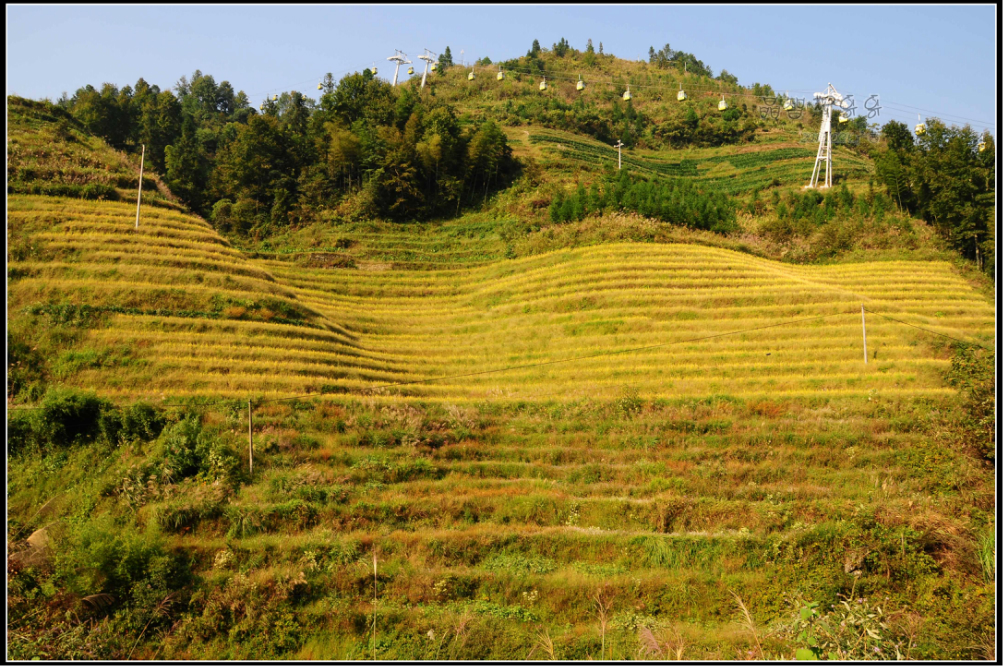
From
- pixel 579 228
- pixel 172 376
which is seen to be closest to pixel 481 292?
pixel 579 228

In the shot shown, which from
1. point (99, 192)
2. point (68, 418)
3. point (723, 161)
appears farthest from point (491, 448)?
point (723, 161)

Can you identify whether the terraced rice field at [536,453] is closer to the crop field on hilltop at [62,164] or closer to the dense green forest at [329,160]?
the crop field on hilltop at [62,164]

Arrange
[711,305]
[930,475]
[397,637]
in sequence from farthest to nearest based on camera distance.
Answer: [711,305], [930,475], [397,637]

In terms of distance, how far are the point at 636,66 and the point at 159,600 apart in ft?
386

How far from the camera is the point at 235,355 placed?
20.4 m

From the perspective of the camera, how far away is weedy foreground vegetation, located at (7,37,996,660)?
11758mm

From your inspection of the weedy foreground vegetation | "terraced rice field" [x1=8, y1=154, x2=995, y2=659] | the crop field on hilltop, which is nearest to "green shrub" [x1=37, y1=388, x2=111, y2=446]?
the weedy foreground vegetation

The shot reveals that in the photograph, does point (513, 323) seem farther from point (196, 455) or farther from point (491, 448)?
point (196, 455)

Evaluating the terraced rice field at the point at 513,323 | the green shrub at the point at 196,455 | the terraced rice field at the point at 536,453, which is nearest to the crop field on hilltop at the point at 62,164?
the terraced rice field at the point at 513,323

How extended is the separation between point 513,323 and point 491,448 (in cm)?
1129

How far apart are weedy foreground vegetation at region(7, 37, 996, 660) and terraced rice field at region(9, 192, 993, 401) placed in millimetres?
137

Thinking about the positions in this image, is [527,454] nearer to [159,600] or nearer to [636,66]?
[159,600]

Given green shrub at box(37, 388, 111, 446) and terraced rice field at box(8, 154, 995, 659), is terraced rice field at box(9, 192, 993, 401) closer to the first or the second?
terraced rice field at box(8, 154, 995, 659)

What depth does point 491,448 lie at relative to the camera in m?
17.8
